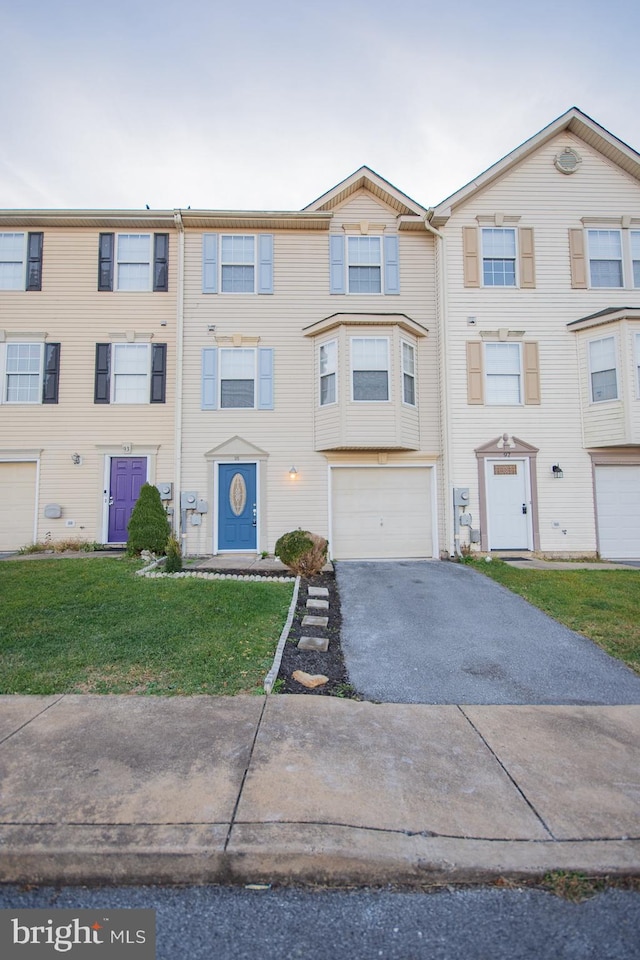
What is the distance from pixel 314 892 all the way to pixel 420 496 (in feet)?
31.4

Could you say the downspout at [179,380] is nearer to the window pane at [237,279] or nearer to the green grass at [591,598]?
the window pane at [237,279]

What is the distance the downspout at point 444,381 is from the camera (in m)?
10.9

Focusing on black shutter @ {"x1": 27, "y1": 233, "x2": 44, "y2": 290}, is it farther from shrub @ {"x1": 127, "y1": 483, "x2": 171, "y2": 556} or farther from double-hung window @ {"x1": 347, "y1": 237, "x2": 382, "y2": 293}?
double-hung window @ {"x1": 347, "y1": 237, "x2": 382, "y2": 293}

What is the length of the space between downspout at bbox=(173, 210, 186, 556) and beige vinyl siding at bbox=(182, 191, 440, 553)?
5.5 inches

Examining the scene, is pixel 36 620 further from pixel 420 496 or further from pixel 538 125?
pixel 538 125

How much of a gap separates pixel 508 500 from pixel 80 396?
10.7 metres

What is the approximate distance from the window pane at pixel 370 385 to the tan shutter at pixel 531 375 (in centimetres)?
348

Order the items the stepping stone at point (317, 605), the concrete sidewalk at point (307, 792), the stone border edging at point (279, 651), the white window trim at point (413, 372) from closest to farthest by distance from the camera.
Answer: the concrete sidewalk at point (307, 792)
the stone border edging at point (279, 651)
the stepping stone at point (317, 605)
the white window trim at point (413, 372)

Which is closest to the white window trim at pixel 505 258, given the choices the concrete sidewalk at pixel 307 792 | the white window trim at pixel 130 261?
the white window trim at pixel 130 261

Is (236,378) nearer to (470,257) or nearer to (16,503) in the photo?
(16,503)

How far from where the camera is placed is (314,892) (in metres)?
2.02

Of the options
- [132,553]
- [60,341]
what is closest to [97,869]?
[132,553]

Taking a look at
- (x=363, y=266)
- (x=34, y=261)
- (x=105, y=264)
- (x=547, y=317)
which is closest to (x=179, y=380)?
(x=105, y=264)

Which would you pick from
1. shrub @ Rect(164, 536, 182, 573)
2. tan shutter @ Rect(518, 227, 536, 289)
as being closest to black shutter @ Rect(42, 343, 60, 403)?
shrub @ Rect(164, 536, 182, 573)
